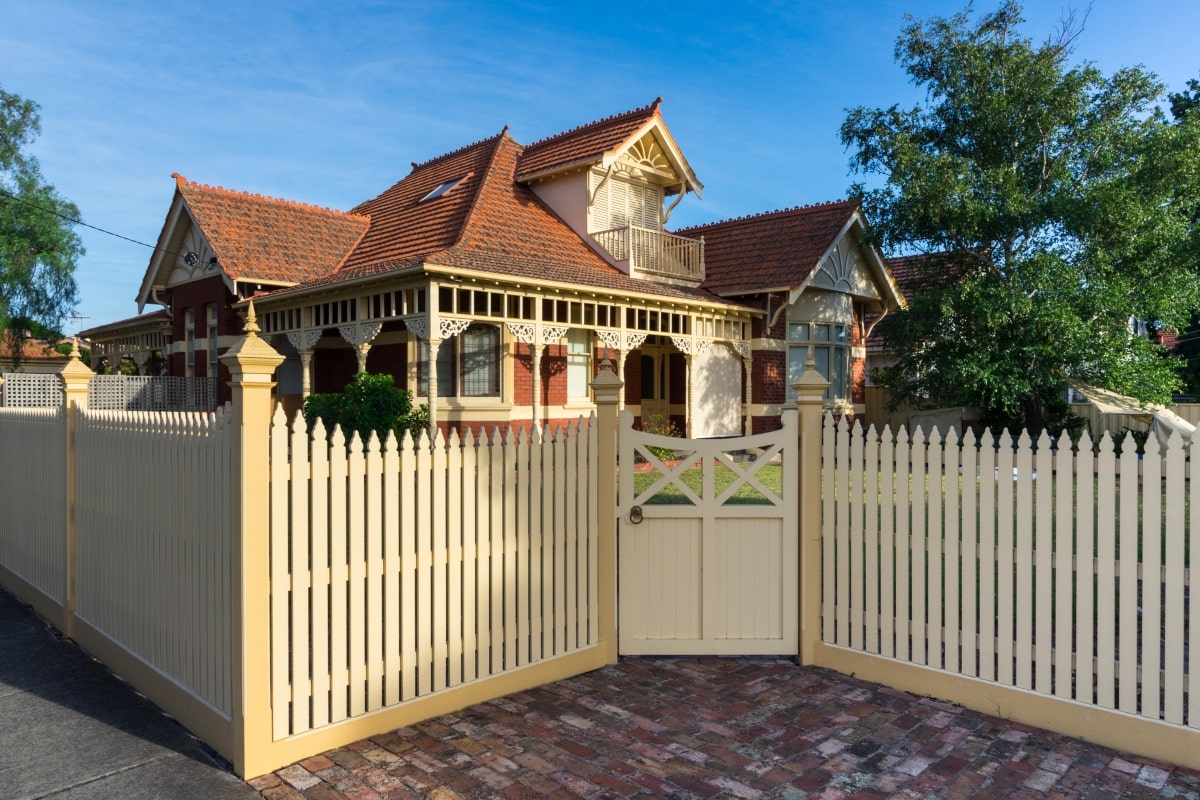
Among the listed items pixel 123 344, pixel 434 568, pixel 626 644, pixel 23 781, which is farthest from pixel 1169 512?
pixel 123 344

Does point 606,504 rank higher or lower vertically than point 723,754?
higher

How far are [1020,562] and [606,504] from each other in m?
2.61

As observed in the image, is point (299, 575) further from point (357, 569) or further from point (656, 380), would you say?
point (656, 380)

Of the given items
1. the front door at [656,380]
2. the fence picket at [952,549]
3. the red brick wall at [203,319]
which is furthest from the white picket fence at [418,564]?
the red brick wall at [203,319]

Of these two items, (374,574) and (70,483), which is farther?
(70,483)

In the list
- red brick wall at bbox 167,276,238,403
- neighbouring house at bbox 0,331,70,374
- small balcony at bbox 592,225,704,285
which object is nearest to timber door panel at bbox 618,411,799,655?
small balcony at bbox 592,225,704,285

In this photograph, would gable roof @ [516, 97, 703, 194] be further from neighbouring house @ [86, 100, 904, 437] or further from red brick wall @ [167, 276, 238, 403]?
red brick wall @ [167, 276, 238, 403]

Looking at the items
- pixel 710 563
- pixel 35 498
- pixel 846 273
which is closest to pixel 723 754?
pixel 710 563

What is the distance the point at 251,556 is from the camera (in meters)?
3.95

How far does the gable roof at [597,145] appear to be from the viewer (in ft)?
61.3

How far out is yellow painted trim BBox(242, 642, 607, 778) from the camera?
13.2ft

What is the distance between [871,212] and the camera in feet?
57.2

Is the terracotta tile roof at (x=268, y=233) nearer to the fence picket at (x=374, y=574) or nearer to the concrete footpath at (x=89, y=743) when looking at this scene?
the concrete footpath at (x=89, y=743)

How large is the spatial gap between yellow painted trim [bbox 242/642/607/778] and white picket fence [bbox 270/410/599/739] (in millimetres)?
47
